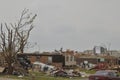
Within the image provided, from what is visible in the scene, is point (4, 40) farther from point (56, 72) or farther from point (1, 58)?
point (56, 72)

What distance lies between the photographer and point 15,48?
180 ft

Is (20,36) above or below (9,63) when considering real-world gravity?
above

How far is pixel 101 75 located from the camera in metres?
34.8

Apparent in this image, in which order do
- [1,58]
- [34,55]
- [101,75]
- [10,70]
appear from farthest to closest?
1. [34,55]
2. [1,58]
3. [10,70]
4. [101,75]

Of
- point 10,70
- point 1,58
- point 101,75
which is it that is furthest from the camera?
point 1,58

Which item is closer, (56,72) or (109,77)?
(109,77)

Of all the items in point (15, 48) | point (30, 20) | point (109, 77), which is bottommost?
point (109, 77)

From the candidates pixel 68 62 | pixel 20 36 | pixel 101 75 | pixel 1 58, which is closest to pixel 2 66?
pixel 1 58

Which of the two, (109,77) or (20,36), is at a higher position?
(20,36)

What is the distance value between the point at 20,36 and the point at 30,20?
3.03 m

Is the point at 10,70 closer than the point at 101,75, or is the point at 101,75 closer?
the point at 101,75

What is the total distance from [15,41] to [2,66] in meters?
4.19

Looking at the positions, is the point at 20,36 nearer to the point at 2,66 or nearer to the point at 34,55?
the point at 2,66

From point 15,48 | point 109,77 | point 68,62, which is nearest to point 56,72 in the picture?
point 15,48
